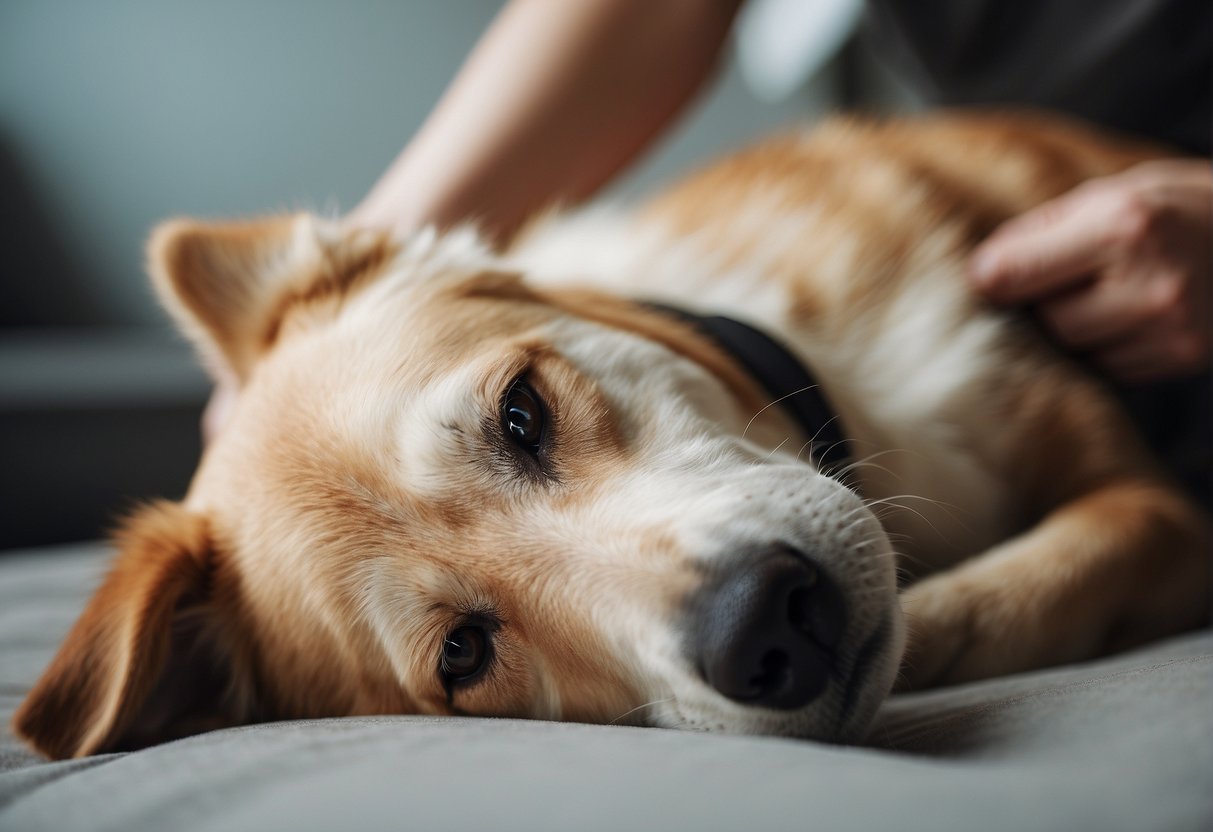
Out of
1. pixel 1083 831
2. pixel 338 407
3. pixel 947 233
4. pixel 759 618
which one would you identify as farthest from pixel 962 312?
pixel 1083 831

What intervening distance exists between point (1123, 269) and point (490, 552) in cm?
110

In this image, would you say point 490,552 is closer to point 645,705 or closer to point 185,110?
point 645,705

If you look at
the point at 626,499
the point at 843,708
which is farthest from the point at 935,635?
the point at 626,499

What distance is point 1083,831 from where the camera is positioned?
46 cm

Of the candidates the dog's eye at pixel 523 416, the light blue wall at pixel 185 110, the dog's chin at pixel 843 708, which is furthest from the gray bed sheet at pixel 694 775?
the light blue wall at pixel 185 110

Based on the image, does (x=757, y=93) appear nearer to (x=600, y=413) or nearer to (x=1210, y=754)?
(x=600, y=413)

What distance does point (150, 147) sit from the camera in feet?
13.0

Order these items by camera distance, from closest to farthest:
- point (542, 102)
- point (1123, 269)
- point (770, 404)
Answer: point (770, 404) < point (1123, 269) < point (542, 102)

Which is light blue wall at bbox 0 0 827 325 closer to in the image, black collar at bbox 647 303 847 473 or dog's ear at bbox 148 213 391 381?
dog's ear at bbox 148 213 391 381

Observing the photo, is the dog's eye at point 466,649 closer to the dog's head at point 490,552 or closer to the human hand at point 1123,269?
the dog's head at point 490,552

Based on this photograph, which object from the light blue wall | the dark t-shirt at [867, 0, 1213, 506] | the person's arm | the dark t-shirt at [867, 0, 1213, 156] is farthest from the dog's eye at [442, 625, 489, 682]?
the light blue wall

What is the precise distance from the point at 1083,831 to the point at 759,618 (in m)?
0.34

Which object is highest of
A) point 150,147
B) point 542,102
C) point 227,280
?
point 150,147

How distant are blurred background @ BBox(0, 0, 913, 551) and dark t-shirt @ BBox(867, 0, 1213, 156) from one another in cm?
188
